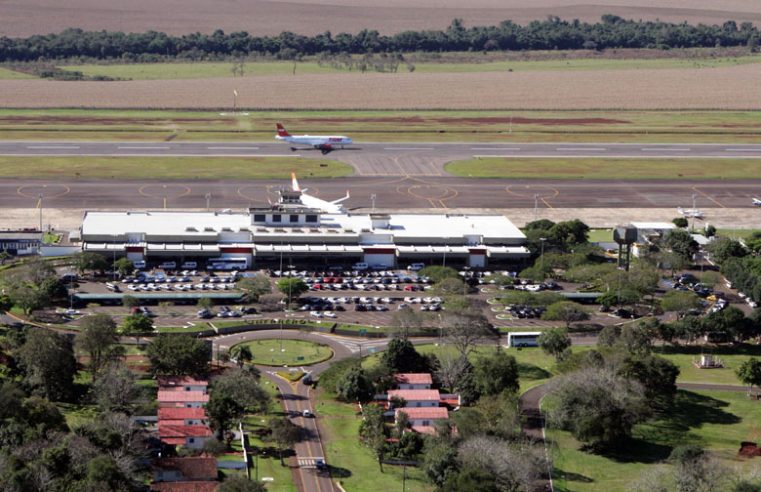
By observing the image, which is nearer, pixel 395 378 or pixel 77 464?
pixel 77 464

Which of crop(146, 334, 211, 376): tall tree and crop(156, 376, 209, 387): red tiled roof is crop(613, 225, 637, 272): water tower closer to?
crop(146, 334, 211, 376): tall tree

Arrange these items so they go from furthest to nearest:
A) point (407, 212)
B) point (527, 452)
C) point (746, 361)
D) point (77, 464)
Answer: point (407, 212) < point (746, 361) < point (527, 452) < point (77, 464)

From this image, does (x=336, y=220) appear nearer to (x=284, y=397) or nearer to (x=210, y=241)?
(x=210, y=241)

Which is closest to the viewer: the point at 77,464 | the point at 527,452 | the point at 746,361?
the point at 77,464

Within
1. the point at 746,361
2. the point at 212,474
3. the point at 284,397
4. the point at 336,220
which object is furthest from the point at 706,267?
the point at 212,474

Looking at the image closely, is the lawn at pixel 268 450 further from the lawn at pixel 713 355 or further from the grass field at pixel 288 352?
the lawn at pixel 713 355

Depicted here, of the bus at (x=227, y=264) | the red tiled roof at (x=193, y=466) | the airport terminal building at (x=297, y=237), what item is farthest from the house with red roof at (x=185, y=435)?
the airport terminal building at (x=297, y=237)

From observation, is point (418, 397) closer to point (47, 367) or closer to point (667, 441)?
point (667, 441)
